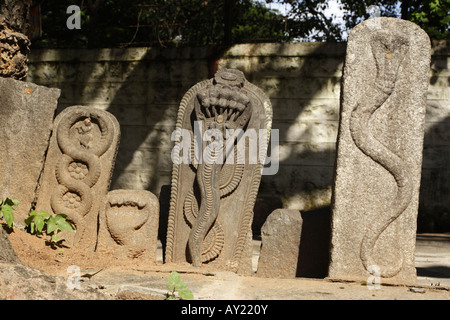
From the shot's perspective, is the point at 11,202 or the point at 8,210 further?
the point at 11,202

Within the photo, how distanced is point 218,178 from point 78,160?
4.24ft

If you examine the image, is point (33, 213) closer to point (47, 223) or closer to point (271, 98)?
point (47, 223)

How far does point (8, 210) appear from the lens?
452cm

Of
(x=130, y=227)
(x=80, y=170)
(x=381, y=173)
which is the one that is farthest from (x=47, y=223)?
(x=381, y=173)

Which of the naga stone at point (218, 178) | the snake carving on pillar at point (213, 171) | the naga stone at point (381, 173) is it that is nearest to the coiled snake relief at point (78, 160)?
the naga stone at point (218, 178)

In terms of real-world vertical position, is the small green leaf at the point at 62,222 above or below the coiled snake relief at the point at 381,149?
below

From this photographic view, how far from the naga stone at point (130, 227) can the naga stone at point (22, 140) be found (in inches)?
27.4

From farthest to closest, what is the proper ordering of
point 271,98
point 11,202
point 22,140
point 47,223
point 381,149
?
1. point 271,98
2. point 22,140
3. point 47,223
4. point 11,202
5. point 381,149

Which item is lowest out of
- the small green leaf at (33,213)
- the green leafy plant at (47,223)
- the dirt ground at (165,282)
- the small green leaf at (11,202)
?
the dirt ground at (165,282)

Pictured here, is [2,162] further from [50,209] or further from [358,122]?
[358,122]

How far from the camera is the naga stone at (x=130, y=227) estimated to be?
4.70 m

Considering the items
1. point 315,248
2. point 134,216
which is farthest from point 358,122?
point 134,216

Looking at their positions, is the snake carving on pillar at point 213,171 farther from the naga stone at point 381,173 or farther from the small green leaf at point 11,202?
the small green leaf at point 11,202

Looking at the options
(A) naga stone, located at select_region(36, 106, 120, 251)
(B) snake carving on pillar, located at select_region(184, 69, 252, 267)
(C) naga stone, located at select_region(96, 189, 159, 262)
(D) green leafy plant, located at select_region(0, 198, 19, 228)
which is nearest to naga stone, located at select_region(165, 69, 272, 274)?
(B) snake carving on pillar, located at select_region(184, 69, 252, 267)
